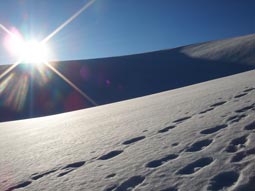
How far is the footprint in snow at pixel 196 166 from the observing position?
2.78 meters

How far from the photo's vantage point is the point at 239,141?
330cm

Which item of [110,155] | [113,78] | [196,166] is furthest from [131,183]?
[113,78]

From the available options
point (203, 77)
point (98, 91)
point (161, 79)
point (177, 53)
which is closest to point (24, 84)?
point (98, 91)

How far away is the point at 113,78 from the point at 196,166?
4304 cm

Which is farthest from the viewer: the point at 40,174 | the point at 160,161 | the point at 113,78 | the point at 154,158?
the point at 113,78

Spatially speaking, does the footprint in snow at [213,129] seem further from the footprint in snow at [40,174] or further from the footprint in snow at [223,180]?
the footprint in snow at [40,174]

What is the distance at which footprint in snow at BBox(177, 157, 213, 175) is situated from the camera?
278 centimetres

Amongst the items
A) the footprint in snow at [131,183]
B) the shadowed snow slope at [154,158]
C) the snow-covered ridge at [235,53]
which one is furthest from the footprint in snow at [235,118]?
the snow-covered ridge at [235,53]

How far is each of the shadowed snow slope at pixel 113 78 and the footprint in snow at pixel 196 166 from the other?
1093 inches

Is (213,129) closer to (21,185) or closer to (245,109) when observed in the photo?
(245,109)

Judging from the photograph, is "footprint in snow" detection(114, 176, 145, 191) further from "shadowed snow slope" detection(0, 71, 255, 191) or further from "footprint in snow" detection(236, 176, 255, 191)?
Result: "footprint in snow" detection(236, 176, 255, 191)

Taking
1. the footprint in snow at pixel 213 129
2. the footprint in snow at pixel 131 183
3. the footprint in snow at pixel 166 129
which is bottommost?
the footprint in snow at pixel 131 183

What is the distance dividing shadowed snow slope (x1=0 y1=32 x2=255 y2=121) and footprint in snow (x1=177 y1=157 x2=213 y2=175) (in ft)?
91.1

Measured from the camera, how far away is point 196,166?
9.39 ft
